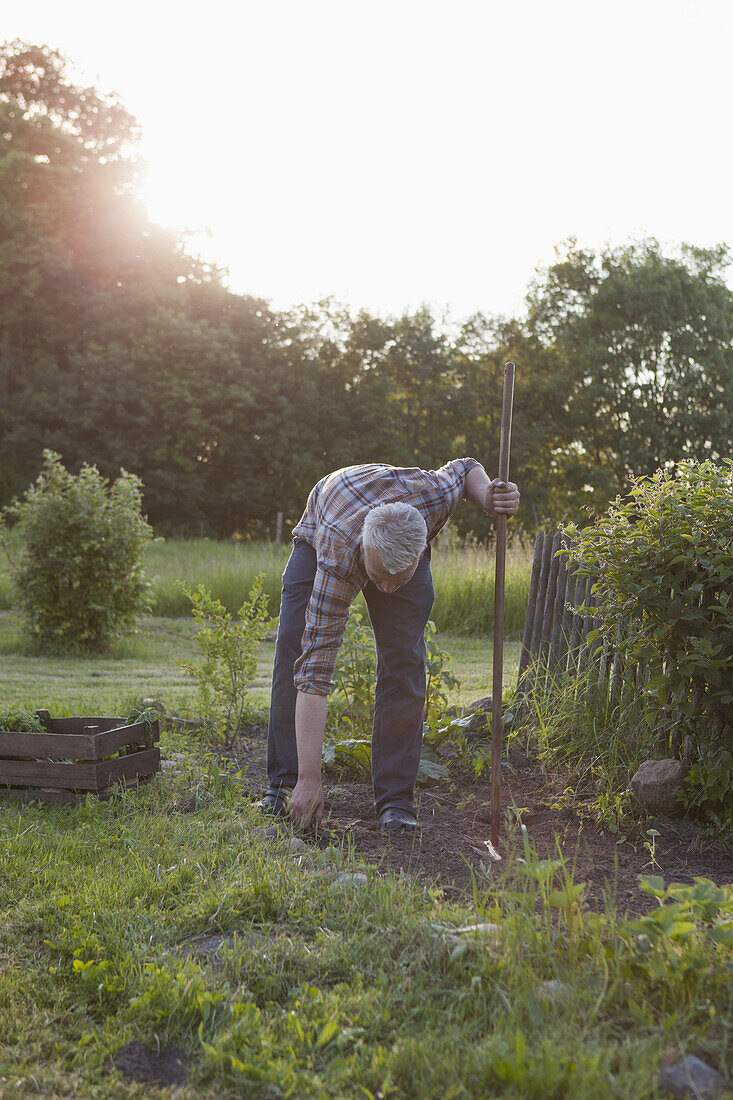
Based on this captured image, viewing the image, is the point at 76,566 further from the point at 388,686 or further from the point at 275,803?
the point at 388,686

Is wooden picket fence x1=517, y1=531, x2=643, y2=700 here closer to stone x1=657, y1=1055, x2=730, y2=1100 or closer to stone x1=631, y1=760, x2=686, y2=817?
stone x1=631, y1=760, x2=686, y2=817

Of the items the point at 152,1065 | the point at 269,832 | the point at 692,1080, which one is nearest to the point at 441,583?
the point at 269,832

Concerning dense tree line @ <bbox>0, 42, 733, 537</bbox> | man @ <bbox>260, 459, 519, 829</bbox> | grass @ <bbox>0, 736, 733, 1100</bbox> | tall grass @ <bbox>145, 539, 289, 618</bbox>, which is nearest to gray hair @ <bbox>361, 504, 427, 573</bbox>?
man @ <bbox>260, 459, 519, 829</bbox>

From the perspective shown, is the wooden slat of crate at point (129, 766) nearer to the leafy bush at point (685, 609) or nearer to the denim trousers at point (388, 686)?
the denim trousers at point (388, 686)

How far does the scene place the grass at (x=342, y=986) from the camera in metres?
1.76

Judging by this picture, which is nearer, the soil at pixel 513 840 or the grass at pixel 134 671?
the soil at pixel 513 840

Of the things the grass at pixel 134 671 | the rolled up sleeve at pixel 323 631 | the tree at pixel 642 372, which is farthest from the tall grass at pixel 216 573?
the tree at pixel 642 372

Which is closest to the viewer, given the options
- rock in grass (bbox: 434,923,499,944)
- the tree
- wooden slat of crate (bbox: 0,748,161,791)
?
rock in grass (bbox: 434,923,499,944)

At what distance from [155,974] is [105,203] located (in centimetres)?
2455

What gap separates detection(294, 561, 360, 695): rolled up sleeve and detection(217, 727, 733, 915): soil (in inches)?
21.9

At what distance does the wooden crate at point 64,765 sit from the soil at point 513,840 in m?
0.57

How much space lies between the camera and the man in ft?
10.3

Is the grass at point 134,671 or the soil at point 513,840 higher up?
the soil at point 513,840

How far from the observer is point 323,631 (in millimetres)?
3256
